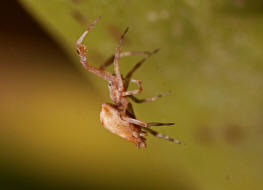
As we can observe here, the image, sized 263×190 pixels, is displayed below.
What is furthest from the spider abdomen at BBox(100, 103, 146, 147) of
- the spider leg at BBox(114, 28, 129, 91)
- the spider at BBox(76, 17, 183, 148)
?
the spider leg at BBox(114, 28, 129, 91)

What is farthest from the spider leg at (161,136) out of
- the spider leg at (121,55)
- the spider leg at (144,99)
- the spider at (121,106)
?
the spider leg at (121,55)

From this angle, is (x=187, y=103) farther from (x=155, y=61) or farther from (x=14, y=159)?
(x=14, y=159)

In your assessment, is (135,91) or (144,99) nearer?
(135,91)

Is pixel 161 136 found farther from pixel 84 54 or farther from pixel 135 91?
pixel 84 54

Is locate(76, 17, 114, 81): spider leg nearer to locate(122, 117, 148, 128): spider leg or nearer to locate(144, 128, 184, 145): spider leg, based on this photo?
locate(122, 117, 148, 128): spider leg

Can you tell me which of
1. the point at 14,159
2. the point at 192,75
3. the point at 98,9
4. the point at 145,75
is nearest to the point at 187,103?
the point at 192,75

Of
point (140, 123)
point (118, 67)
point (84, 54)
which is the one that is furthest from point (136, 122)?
point (84, 54)
